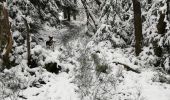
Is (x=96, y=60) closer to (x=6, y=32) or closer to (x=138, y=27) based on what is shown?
(x=138, y=27)

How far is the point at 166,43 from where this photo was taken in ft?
31.6

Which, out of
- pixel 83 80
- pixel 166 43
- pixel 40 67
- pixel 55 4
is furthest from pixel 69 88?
pixel 55 4

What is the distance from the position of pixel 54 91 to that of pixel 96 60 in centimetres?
240

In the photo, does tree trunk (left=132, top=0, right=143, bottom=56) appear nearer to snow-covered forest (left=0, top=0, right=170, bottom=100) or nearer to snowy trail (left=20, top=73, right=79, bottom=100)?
snow-covered forest (left=0, top=0, right=170, bottom=100)

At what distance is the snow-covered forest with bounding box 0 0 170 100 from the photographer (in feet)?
24.2

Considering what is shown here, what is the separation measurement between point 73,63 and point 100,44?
2.70 meters

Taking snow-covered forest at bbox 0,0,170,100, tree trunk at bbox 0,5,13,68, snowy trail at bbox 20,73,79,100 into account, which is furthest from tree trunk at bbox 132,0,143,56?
tree trunk at bbox 0,5,13,68

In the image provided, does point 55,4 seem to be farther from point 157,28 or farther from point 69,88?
point 69,88

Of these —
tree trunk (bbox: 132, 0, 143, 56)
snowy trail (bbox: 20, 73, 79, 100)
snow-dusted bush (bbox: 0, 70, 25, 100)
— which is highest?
tree trunk (bbox: 132, 0, 143, 56)

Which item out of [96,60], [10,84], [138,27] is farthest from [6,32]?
[138,27]

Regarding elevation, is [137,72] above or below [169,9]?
below

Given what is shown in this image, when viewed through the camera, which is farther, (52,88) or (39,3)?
(39,3)

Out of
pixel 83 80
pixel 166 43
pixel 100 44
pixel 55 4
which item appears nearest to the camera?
pixel 83 80

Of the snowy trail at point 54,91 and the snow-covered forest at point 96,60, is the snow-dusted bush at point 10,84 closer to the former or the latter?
the snow-covered forest at point 96,60
